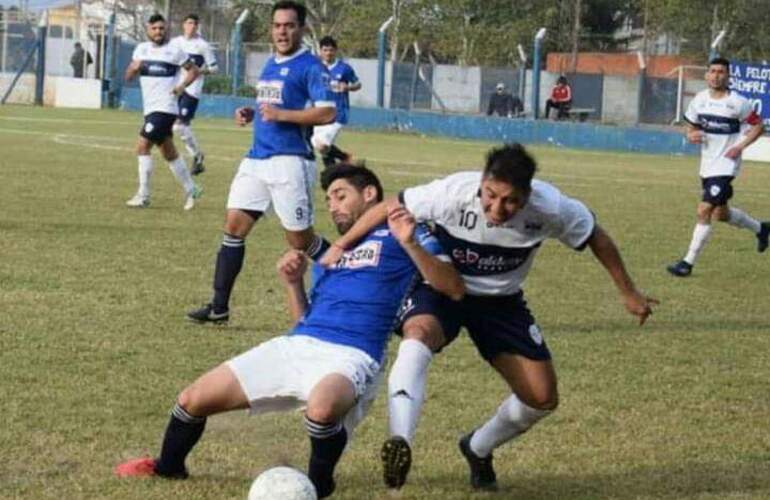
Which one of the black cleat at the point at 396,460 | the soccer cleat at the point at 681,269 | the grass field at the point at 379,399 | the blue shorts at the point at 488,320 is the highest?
the blue shorts at the point at 488,320

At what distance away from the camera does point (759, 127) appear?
14.5 metres

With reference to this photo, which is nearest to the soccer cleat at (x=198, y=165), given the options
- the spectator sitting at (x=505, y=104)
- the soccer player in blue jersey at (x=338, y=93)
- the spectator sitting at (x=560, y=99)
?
the soccer player in blue jersey at (x=338, y=93)

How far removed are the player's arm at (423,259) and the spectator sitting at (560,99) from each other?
1405 inches

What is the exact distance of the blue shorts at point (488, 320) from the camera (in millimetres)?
6270

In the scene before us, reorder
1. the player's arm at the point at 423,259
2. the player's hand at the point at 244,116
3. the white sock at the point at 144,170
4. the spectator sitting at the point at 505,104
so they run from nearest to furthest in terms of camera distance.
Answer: the player's arm at the point at 423,259 → the player's hand at the point at 244,116 → the white sock at the point at 144,170 → the spectator sitting at the point at 505,104

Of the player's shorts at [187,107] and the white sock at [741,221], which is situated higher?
the player's shorts at [187,107]

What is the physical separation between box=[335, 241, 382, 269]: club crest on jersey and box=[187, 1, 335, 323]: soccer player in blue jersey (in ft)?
11.6

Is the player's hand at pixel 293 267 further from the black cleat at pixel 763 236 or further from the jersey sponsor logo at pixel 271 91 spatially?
the black cleat at pixel 763 236

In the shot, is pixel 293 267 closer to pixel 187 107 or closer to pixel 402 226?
pixel 402 226

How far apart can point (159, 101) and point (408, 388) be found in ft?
38.9

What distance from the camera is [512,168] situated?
581cm

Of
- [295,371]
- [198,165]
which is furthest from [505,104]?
[295,371]

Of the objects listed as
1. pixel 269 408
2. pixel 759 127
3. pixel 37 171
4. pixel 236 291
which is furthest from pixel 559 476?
pixel 37 171

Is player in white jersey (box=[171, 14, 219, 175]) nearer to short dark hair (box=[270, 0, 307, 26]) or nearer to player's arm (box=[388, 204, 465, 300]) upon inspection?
short dark hair (box=[270, 0, 307, 26])
